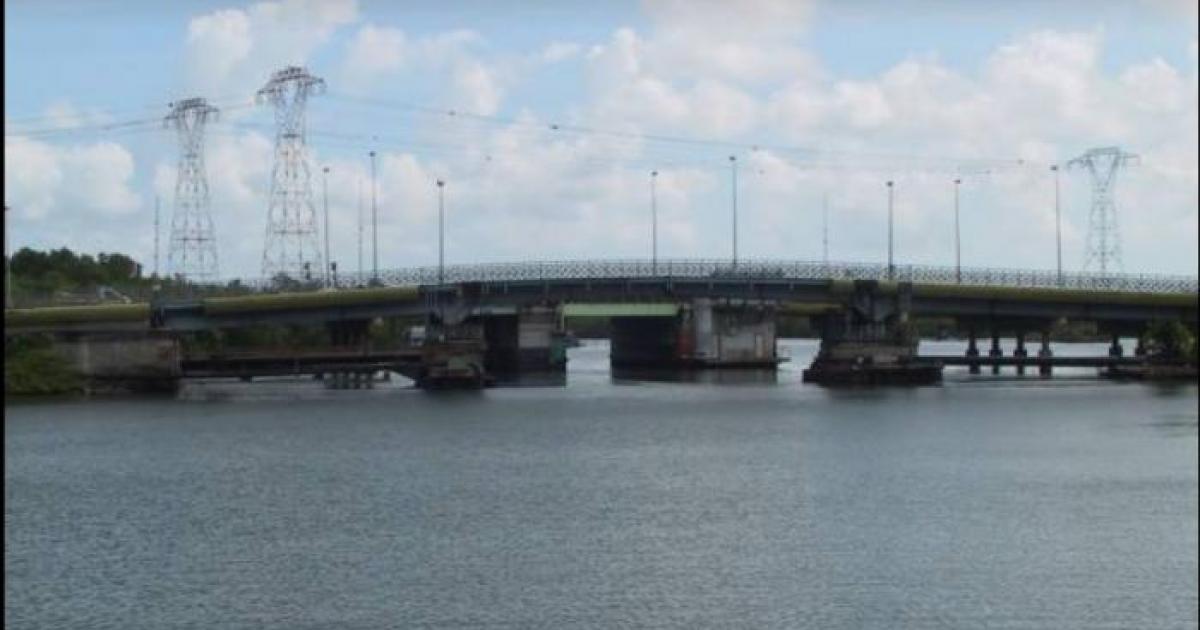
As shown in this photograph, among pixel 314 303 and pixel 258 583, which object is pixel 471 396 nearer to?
pixel 314 303

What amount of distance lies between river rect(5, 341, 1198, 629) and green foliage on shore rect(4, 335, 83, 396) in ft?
70.3

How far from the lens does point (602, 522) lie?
44344 mm

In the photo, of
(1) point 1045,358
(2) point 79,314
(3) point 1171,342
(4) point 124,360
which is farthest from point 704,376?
(2) point 79,314

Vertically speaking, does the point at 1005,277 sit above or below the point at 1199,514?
above

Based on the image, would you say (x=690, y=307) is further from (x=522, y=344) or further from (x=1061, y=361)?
(x=1061, y=361)

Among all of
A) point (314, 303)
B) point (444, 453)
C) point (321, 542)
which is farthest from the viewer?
point (314, 303)

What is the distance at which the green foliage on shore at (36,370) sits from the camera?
10688cm

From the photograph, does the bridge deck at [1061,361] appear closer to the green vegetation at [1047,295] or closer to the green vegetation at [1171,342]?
the green vegetation at [1171,342]

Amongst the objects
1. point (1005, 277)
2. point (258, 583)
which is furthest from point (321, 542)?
point (1005, 277)

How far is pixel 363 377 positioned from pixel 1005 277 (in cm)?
5785

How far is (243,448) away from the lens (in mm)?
69312

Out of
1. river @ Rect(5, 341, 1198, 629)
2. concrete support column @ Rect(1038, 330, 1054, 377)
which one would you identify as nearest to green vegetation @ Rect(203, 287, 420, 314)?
river @ Rect(5, 341, 1198, 629)

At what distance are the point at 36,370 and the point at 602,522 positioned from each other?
75260 millimetres

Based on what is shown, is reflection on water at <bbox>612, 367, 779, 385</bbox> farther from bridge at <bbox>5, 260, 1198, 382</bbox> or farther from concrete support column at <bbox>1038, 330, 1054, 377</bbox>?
Answer: concrete support column at <bbox>1038, 330, 1054, 377</bbox>
